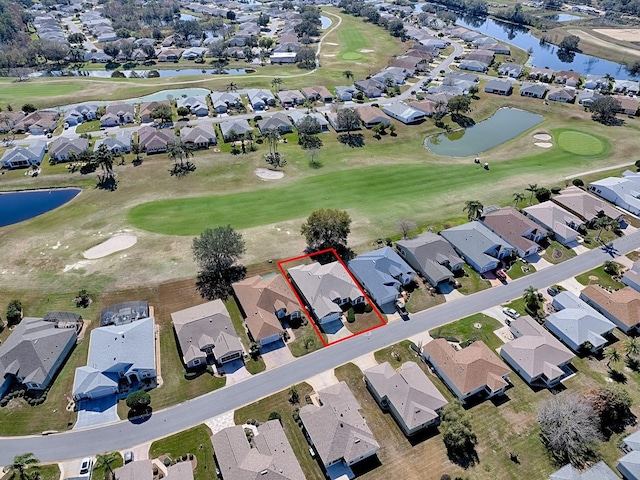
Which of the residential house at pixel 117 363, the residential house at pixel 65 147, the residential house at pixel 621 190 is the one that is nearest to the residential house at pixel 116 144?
the residential house at pixel 65 147

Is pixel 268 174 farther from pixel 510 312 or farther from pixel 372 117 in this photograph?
pixel 510 312

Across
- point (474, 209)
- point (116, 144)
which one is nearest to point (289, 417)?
point (474, 209)

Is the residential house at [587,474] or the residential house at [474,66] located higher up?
the residential house at [474,66]

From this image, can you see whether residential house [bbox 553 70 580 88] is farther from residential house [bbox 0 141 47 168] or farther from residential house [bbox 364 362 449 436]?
residential house [bbox 0 141 47 168]

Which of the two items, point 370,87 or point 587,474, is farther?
point 370,87

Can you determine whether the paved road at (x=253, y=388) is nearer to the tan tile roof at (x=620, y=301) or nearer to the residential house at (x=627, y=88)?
the tan tile roof at (x=620, y=301)

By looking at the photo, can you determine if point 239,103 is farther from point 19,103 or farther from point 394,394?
point 394,394
